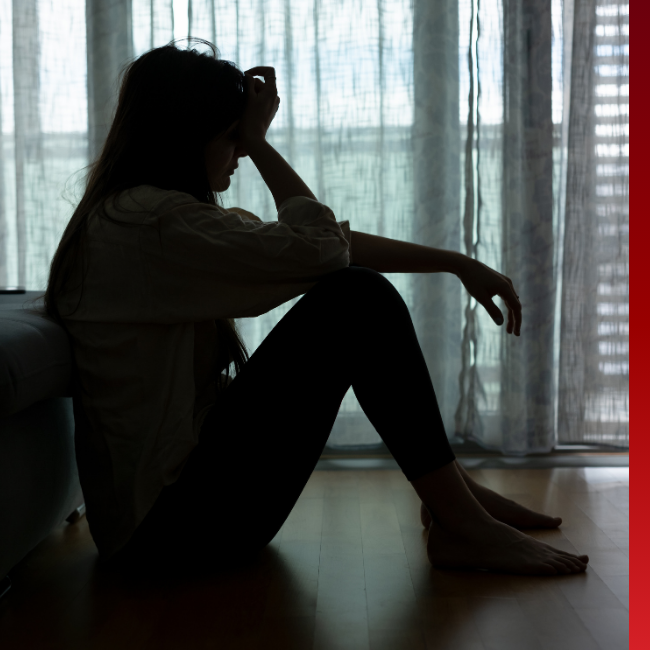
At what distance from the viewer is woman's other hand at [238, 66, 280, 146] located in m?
1.17

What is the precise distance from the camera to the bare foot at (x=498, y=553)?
3.56 feet

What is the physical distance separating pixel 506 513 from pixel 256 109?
88 centimetres

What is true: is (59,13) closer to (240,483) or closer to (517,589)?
(240,483)

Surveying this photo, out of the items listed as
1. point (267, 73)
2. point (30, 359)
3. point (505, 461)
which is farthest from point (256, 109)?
point (505, 461)

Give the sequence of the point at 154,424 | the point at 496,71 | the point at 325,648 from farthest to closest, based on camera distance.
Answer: the point at 496,71
the point at 154,424
the point at 325,648

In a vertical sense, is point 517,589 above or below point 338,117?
below

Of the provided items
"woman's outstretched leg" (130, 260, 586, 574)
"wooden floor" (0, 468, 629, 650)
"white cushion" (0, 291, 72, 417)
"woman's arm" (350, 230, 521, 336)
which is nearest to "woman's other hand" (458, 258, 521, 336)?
"woman's arm" (350, 230, 521, 336)

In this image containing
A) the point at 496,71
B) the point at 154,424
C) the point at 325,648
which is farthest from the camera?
the point at 496,71

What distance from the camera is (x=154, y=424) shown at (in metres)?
1.03

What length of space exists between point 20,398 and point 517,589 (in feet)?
2.52

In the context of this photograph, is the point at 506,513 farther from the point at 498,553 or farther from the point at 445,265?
the point at 445,265

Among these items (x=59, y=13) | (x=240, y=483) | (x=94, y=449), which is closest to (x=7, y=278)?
(x=59, y=13)

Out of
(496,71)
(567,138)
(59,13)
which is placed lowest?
(567,138)

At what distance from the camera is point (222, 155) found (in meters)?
1.18
